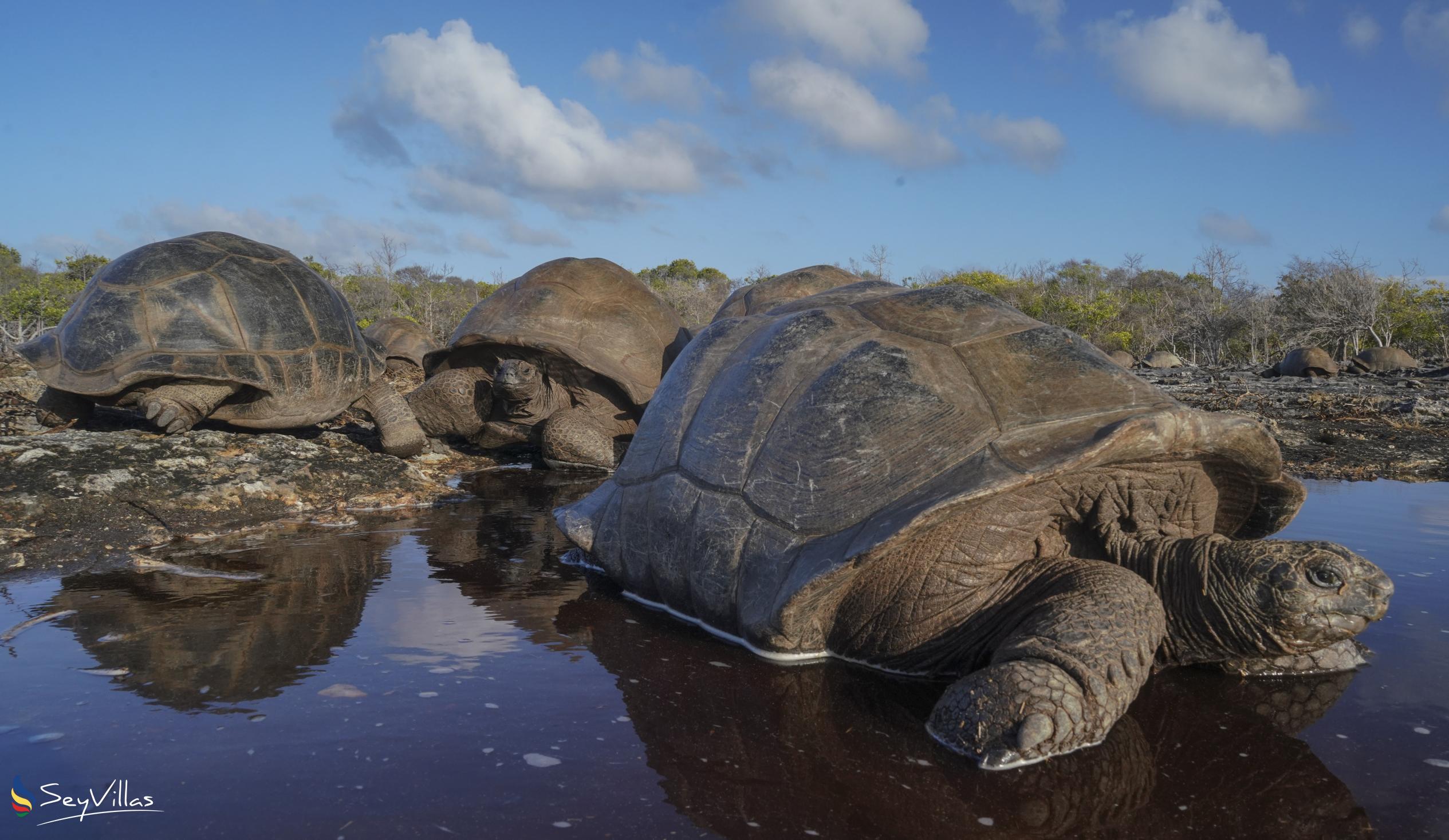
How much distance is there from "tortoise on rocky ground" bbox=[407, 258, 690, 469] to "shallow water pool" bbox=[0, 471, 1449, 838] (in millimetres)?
4427

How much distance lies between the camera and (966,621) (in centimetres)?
271

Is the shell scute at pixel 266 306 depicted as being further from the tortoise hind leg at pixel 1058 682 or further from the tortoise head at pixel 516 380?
the tortoise hind leg at pixel 1058 682

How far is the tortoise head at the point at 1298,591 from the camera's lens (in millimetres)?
2520

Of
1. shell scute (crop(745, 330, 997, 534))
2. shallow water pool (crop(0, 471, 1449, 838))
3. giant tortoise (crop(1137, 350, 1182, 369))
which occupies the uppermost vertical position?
giant tortoise (crop(1137, 350, 1182, 369))

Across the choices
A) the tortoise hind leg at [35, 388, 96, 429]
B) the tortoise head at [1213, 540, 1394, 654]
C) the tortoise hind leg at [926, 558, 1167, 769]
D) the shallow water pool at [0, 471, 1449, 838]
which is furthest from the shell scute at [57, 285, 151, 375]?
the tortoise head at [1213, 540, 1394, 654]

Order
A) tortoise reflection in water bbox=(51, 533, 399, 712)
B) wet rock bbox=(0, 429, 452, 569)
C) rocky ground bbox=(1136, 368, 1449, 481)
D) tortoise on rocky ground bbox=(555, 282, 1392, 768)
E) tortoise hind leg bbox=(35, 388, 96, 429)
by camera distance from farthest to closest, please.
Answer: rocky ground bbox=(1136, 368, 1449, 481) < tortoise hind leg bbox=(35, 388, 96, 429) < wet rock bbox=(0, 429, 452, 569) < tortoise reflection in water bbox=(51, 533, 399, 712) < tortoise on rocky ground bbox=(555, 282, 1392, 768)

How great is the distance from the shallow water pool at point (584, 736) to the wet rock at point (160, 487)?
0.86 meters

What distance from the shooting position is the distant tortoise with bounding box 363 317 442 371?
1423cm

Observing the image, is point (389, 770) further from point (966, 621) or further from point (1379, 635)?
point (1379, 635)

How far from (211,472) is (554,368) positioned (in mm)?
3385

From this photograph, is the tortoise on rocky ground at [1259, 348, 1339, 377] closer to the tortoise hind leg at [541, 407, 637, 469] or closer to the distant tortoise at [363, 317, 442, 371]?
the tortoise hind leg at [541, 407, 637, 469]

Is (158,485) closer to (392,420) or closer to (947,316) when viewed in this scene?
(392,420)

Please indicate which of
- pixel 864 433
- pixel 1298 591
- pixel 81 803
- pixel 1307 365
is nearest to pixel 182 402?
pixel 81 803

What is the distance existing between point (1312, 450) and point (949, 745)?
23.3ft
